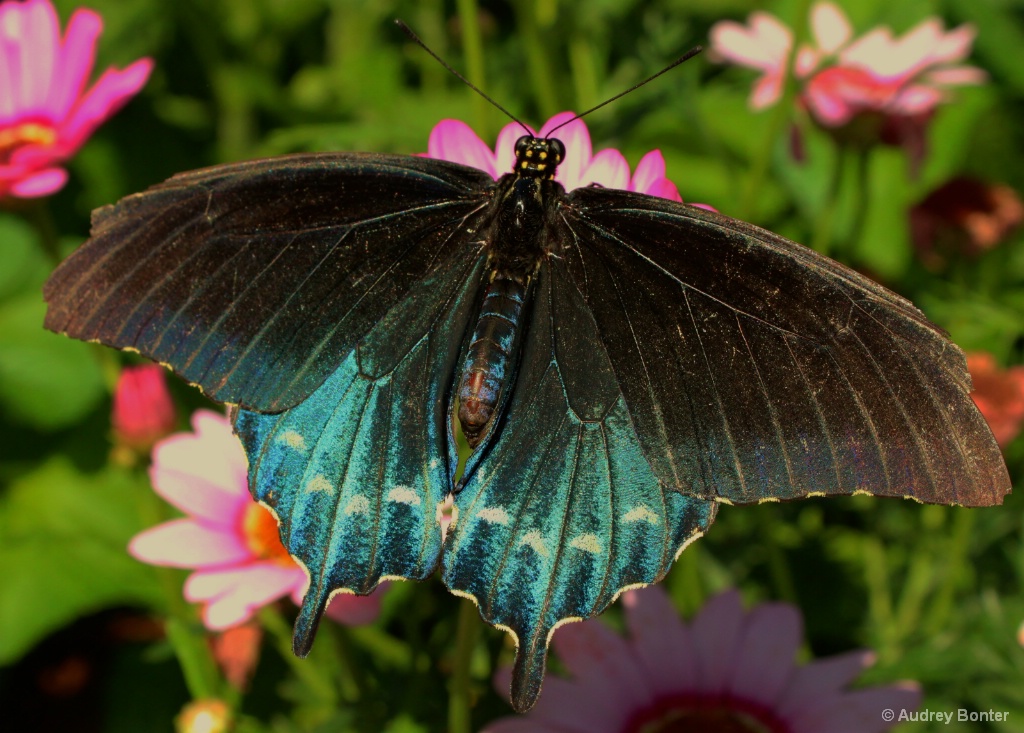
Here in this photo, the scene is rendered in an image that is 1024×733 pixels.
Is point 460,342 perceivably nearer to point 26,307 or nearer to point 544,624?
point 544,624

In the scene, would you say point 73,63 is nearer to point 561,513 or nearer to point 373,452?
point 373,452

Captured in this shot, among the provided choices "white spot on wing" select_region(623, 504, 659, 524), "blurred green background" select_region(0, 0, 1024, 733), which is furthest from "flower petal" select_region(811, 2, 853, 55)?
"white spot on wing" select_region(623, 504, 659, 524)

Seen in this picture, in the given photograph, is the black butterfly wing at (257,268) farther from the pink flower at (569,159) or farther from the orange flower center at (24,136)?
the orange flower center at (24,136)

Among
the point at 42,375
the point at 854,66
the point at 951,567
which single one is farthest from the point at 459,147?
the point at 42,375

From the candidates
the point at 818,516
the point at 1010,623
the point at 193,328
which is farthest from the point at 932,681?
the point at 193,328

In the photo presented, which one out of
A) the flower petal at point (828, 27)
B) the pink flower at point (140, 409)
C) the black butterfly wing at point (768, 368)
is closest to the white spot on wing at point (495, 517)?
the black butterfly wing at point (768, 368)

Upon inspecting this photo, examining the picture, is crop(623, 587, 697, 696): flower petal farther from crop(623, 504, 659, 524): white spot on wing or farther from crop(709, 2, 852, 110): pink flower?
crop(709, 2, 852, 110): pink flower
